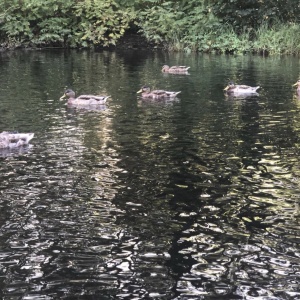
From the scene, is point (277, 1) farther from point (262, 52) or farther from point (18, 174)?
point (18, 174)

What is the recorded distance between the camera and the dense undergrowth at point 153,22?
1577 inches

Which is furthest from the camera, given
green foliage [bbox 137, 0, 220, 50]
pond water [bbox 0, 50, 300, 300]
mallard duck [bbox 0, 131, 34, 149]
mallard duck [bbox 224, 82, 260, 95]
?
green foliage [bbox 137, 0, 220, 50]

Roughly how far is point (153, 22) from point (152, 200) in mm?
34428

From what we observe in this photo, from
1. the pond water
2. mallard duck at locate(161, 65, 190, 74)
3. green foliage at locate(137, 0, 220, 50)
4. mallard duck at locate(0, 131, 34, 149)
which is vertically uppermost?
green foliage at locate(137, 0, 220, 50)

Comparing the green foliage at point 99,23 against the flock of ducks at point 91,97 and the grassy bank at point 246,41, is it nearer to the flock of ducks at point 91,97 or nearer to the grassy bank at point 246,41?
the grassy bank at point 246,41

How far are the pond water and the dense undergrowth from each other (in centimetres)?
2170

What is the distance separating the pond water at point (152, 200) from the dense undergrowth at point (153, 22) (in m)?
21.7

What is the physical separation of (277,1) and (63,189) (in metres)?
34.2

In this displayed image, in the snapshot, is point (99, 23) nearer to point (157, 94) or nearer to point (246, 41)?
point (246, 41)

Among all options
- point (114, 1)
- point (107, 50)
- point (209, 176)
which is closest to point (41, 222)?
point (209, 176)

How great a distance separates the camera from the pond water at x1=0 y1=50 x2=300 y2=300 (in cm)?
709

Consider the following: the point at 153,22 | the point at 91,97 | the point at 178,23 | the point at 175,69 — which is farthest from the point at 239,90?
the point at 153,22

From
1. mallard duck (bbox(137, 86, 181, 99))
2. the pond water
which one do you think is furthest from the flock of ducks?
the pond water

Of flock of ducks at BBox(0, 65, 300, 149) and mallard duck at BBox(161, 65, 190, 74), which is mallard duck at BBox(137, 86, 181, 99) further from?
mallard duck at BBox(161, 65, 190, 74)
